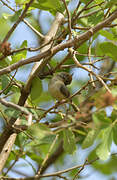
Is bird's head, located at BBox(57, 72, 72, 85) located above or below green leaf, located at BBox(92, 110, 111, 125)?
below

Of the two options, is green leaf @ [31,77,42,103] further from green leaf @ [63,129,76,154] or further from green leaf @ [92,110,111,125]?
green leaf @ [92,110,111,125]

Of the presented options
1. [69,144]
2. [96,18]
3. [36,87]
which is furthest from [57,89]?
[69,144]

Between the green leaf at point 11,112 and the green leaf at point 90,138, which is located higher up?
the green leaf at point 11,112

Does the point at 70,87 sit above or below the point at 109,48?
below

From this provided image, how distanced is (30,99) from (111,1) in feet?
3.29

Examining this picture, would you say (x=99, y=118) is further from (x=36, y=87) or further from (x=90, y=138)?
(x=36, y=87)

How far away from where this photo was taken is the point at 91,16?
226 centimetres

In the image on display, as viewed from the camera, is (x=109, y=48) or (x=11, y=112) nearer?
(x=11, y=112)

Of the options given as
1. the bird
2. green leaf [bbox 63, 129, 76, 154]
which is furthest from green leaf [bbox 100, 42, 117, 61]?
the bird

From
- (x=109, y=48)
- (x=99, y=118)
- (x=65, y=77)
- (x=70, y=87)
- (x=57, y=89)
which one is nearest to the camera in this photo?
(x=99, y=118)

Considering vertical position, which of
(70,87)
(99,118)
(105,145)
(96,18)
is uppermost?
(96,18)

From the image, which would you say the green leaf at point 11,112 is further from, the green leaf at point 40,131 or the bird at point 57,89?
the bird at point 57,89

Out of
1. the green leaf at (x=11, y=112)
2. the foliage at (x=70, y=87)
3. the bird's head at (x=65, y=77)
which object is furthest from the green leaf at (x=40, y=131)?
the bird's head at (x=65, y=77)

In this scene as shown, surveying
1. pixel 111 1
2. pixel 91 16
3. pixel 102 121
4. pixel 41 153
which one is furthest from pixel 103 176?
pixel 41 153
